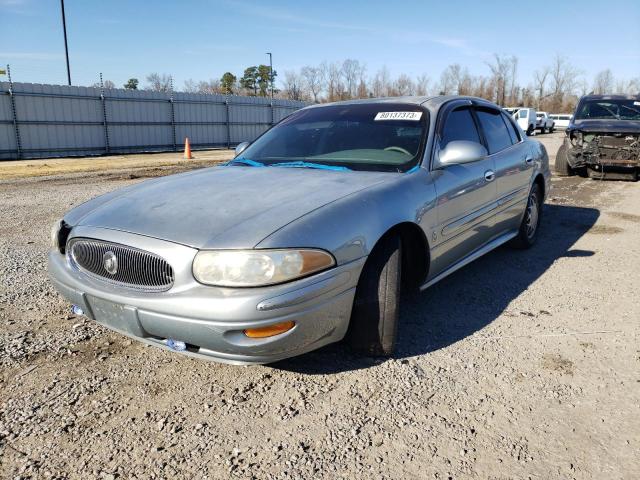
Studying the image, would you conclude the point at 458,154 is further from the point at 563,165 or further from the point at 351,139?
the point at 563,165

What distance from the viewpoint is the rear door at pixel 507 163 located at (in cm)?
421

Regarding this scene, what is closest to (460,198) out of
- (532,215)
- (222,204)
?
(222,204)

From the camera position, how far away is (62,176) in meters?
12.4

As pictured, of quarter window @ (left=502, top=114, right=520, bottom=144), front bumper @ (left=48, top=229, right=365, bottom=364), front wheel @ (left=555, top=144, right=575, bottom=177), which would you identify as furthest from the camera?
front wheel @ (left=555, top=144, right=575, bottom=177)

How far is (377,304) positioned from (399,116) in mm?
1617

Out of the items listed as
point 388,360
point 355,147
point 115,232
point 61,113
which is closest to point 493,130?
point 355,147

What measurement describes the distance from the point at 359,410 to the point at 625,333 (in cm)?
195

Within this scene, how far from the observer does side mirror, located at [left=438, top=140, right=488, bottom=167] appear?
3.30 metres

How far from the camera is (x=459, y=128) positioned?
3.86 metres

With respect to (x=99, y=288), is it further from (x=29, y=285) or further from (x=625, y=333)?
(x=625, y=333)

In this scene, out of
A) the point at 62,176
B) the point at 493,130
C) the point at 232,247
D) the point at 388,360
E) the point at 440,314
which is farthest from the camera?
the point at 62,176

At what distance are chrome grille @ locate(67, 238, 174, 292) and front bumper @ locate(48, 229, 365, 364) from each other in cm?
4

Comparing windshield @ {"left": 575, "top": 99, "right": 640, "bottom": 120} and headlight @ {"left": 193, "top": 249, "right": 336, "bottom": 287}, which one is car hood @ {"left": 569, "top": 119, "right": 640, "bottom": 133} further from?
headlight @ {"left": 193, "top": 249, "right": 336, "bottom": 287}

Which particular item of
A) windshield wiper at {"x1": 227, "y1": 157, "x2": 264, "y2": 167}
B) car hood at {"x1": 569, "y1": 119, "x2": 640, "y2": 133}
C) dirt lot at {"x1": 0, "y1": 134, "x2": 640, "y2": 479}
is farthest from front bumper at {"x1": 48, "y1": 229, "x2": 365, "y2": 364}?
car hood at {"x1": 569, "y1": 119, "x2": 640, "y2": 133}
